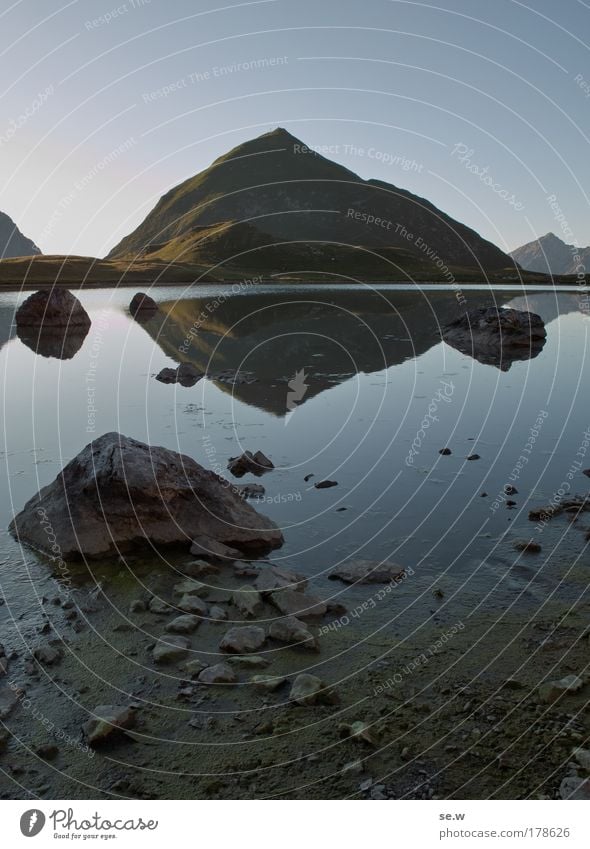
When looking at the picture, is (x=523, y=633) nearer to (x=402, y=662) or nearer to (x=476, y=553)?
(x=402, y=662)

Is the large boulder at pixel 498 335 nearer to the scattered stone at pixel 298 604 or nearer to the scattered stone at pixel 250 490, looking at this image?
the scattered stone at pixel 250 490

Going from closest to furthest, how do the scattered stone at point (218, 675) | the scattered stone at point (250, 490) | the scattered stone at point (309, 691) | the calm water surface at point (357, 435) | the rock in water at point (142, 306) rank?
the scattered stone at point (309, 691) < the scattered stone at point (218, 675) < the calm water surface at point (357, 435) < the scattered stone at point (250, 490) < the rock in water at point (142, 306)

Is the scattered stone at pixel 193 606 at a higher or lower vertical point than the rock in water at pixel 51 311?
lower

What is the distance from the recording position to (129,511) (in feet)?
44.7

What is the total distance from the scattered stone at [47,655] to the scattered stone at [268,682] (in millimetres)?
3051

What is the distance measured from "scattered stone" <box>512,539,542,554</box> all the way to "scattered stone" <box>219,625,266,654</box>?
6.25 m

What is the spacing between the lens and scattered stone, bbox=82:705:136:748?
801 centimetres

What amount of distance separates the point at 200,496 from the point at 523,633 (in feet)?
23.7

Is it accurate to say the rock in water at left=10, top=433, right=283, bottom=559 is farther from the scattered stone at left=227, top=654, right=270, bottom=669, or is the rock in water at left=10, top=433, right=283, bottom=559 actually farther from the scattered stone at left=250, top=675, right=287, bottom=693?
the scattered stone at left=250, top=675, right=287, bottom=693

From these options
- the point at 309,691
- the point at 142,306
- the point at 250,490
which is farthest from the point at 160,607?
the point at 142,306

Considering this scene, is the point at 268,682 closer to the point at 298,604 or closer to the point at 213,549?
the point at 298,604

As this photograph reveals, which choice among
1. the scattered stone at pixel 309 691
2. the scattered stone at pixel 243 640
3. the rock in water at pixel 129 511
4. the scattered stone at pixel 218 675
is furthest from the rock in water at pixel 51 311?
the scattered stone at pixel 309 691

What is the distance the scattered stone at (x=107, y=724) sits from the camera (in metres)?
8.01
